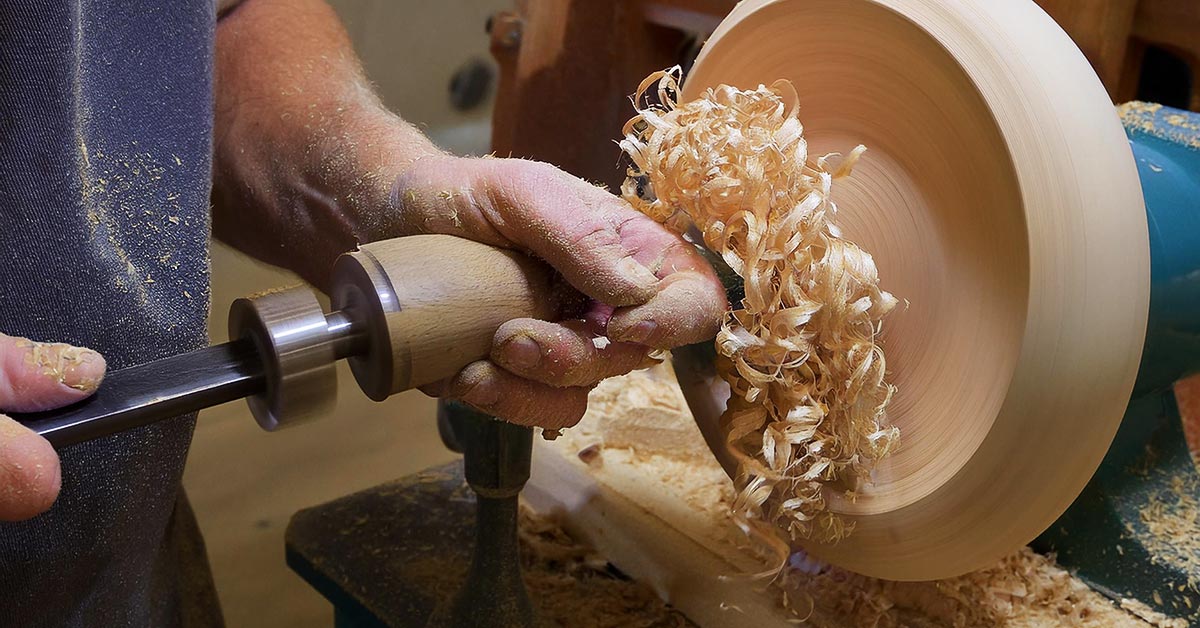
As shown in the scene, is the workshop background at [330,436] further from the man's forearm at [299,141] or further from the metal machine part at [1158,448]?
the metal machine part at [1158,448]

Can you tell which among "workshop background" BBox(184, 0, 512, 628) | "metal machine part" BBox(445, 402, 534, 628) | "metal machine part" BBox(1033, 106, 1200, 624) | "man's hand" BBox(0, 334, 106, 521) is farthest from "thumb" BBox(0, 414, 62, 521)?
"workshop background" BBox(184, 0, 512, 628)

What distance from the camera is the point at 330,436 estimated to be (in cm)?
217

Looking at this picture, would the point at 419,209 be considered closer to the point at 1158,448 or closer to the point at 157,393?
the point at 157,393

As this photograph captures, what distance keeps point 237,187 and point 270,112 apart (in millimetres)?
88

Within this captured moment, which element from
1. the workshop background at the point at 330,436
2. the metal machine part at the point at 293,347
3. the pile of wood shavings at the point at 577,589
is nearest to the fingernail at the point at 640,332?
the metal machine part at the point at 293,347

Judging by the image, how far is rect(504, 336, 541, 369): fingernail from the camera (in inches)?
Result: 25.9

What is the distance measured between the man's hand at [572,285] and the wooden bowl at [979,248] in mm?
160

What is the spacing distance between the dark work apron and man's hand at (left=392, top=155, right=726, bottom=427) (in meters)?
0.24

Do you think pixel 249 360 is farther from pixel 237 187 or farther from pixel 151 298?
pixel 237 187

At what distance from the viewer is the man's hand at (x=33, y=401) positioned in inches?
21.1

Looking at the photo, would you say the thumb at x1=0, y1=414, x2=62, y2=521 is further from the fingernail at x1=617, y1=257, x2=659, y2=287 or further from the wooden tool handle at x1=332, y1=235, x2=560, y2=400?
the fingernail at x1=617, y1=257, x2=659, y2=287

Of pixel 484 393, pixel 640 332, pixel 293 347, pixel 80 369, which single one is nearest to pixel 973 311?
pixel 640 332

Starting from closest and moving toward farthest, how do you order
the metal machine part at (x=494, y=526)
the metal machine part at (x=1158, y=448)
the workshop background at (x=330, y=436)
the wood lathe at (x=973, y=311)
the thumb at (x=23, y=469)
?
1. the thumb at (x=23, y=469)
2. the wood lathe at (x=973, y=311)
3. the metal machine part at (x=1158, y=448)
4. the metal machine part at (x=494, y=526)
5. the workshop background at (x=330, y=436)

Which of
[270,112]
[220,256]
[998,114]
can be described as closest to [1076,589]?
[998,114]
